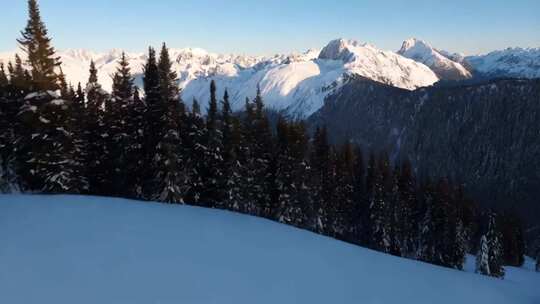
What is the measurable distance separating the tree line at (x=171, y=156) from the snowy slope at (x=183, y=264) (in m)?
13.0

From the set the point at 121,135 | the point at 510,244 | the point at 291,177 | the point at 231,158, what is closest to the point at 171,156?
the point at 121,135

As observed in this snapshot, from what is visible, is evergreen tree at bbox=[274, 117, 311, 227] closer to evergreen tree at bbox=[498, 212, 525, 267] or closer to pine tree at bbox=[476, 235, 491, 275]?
pine tree at bbox=[476, 235, 491, 275]

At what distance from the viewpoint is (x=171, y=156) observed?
32312 millimetres

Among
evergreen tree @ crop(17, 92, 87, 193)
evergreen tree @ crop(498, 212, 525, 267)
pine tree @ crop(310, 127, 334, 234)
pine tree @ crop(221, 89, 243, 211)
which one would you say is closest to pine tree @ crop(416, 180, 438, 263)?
pine tree @ crop(310, 127, 334, 234)

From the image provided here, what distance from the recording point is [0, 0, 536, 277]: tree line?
28.4 m

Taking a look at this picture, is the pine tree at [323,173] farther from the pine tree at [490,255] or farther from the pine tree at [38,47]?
the pine tree at [38,47]

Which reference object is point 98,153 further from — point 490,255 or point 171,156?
point 490,255

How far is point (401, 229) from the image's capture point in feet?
187

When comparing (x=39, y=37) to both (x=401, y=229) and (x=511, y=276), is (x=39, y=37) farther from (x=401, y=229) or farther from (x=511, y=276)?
(x=511, y=276)

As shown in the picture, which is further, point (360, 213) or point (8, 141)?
point (360, 213)

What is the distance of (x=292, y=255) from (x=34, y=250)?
7.57m

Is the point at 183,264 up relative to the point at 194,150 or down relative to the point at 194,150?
up

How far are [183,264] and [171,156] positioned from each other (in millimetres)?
22084

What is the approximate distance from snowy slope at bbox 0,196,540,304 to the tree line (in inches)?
514
